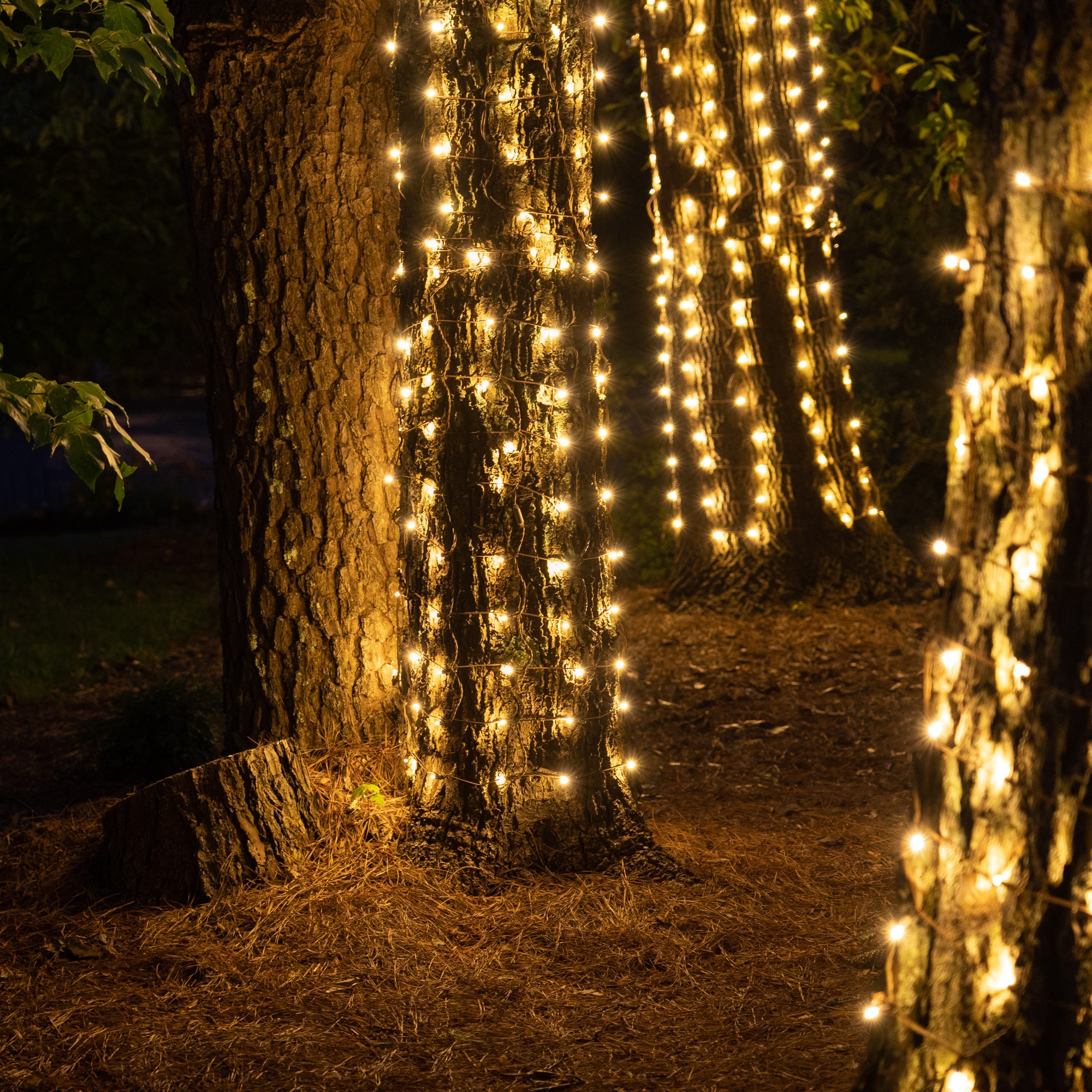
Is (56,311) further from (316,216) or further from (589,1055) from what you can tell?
(589,1055)

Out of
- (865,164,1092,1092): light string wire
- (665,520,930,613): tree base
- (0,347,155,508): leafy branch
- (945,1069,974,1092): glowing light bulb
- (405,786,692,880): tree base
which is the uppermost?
(0,347,155,508): leafy branch

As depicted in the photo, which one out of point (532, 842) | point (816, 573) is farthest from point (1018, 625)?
point (816, 573)

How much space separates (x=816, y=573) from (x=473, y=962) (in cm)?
502

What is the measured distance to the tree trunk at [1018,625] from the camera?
84.2 inches

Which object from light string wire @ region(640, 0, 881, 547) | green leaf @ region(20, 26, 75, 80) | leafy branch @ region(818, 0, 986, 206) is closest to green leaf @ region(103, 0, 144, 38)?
green leaf @ region(20, 26, 75, 80)

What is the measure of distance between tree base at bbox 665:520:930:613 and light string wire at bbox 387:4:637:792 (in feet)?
13.8

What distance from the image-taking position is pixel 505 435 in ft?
13.0

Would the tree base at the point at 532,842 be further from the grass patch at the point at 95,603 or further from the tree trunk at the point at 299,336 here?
the grass patch at the point at 95,603

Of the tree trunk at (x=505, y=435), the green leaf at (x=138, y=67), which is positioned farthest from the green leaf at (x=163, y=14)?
A: the tree trunk at (x=505, y=435)

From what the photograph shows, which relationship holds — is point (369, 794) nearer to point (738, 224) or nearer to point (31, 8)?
point (31, 8)

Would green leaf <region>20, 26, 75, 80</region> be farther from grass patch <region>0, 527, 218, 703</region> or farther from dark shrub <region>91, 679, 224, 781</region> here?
grass patch <region>0, 527, 218, 703</region>

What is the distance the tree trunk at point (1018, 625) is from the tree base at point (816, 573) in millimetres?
5809

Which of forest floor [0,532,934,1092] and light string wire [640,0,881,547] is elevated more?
light string wire [640,0,881,547]

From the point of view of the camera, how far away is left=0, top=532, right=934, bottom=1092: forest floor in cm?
310
